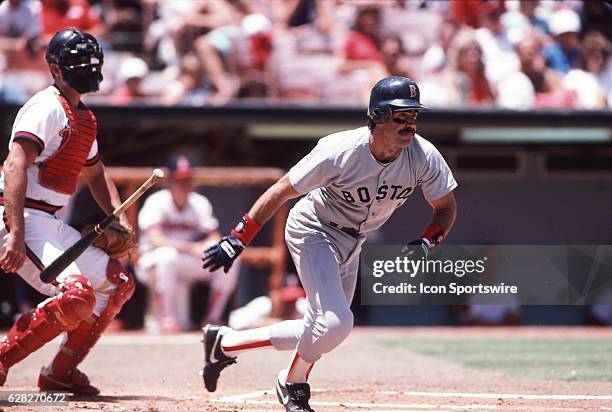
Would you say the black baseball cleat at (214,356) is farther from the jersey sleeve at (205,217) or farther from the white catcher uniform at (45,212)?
the jersey sleeve at (205,217)

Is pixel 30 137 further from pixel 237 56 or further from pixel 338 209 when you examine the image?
pixel 237 56

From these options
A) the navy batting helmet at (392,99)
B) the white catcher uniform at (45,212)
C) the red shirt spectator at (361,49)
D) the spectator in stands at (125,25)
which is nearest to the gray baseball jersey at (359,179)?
the navy batting helmet at (392,99)

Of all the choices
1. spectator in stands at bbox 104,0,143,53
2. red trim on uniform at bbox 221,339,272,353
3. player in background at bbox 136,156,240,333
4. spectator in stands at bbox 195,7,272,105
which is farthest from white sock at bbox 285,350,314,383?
spectator in stands at bbox 104,0,143,53

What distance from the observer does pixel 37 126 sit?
15.3 ft

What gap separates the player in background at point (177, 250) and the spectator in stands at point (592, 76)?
4223mm

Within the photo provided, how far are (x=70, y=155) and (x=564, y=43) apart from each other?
783 centimetres

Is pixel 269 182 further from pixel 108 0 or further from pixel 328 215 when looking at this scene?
pixel 328 215

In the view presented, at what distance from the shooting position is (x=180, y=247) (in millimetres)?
9336

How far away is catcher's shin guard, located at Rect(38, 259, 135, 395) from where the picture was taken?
200 inches

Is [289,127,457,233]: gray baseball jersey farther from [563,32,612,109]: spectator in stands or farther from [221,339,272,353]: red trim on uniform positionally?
[563,32,612,109]: spectator in stands

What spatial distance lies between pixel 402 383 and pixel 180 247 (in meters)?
3.80

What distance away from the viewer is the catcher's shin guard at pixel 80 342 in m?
5.08

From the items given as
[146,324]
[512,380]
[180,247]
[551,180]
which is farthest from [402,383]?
[551,180]

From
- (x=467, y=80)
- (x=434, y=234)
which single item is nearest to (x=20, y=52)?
(x=467, y=80)
